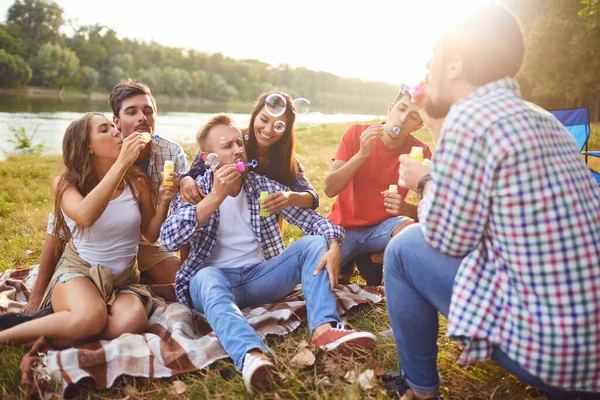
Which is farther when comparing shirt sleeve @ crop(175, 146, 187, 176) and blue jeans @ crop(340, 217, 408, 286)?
shirt sleeve @ crop(175, 146, 187, 176)

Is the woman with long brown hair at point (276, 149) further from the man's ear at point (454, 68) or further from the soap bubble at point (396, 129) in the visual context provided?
the man's ear at point (454, 68)

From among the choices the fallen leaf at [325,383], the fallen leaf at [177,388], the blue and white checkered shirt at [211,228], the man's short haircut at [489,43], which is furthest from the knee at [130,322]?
the man's short haircut at [489,43]

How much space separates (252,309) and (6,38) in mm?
60168

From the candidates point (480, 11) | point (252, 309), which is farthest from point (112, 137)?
point (480, 11)

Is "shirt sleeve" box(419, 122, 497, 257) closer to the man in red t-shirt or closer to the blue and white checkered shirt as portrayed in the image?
the blue and white checkered shirt

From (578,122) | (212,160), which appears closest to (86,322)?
(212,160)

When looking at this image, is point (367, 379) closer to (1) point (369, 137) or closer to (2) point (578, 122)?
(1) point (369, 137)

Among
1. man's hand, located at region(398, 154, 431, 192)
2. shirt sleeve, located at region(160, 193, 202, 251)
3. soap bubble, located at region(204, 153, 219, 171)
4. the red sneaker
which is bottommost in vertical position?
the red sneaker

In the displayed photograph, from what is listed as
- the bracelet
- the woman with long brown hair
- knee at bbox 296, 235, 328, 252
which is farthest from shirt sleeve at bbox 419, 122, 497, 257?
the woman with long brown hair

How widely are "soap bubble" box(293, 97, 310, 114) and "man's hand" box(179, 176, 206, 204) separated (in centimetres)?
90

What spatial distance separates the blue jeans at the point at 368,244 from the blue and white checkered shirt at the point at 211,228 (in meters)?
0.51

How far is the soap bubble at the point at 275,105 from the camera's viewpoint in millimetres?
3104

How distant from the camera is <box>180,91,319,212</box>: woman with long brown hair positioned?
3131mm

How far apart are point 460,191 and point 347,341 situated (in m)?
1.19
